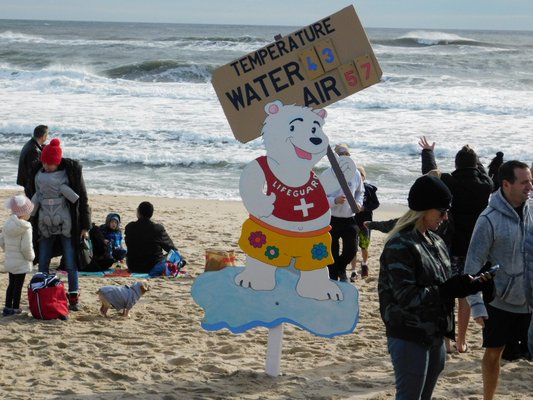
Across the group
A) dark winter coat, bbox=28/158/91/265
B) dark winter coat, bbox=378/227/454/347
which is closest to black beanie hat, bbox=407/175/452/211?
dark winter coat, bbox=378/227/454/347

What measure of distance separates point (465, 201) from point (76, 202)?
3046mm

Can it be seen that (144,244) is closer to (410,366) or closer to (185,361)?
(185,361)

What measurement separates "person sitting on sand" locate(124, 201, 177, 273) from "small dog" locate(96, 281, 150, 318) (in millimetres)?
Answer: 1498

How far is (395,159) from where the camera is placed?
18.1 m

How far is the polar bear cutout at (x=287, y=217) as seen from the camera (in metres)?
5.85

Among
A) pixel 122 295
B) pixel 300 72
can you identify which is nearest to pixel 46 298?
pixel 122 295

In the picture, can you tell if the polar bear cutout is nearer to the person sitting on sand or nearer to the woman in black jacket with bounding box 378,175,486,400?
the woman in black jacket with bounding box 378,175,486,400

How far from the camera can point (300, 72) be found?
20.3ft

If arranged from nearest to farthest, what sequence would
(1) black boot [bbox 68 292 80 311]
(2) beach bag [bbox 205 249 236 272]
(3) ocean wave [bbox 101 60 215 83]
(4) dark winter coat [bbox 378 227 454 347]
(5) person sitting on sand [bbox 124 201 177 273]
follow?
1. (4) dark winter coat [bbox 378 227 454 347]
2. (1) black boot [bbox 68 292 80 311]
3. (2) beach bag [bbox 205 249 236 272]
4. (5) person sitting on sand [bbox 124 201 177 273]
5. (3) ocean wave [bbox 101 60 215 83]

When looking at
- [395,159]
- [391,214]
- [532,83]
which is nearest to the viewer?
[391,214]

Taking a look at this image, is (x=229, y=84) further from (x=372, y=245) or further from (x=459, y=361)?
(x=372, y=245)

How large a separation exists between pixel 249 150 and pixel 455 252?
12.4 metres

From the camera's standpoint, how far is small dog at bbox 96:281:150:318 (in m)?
7.11

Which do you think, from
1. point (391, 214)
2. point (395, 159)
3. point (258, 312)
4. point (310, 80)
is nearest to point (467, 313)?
point (258, 312)
